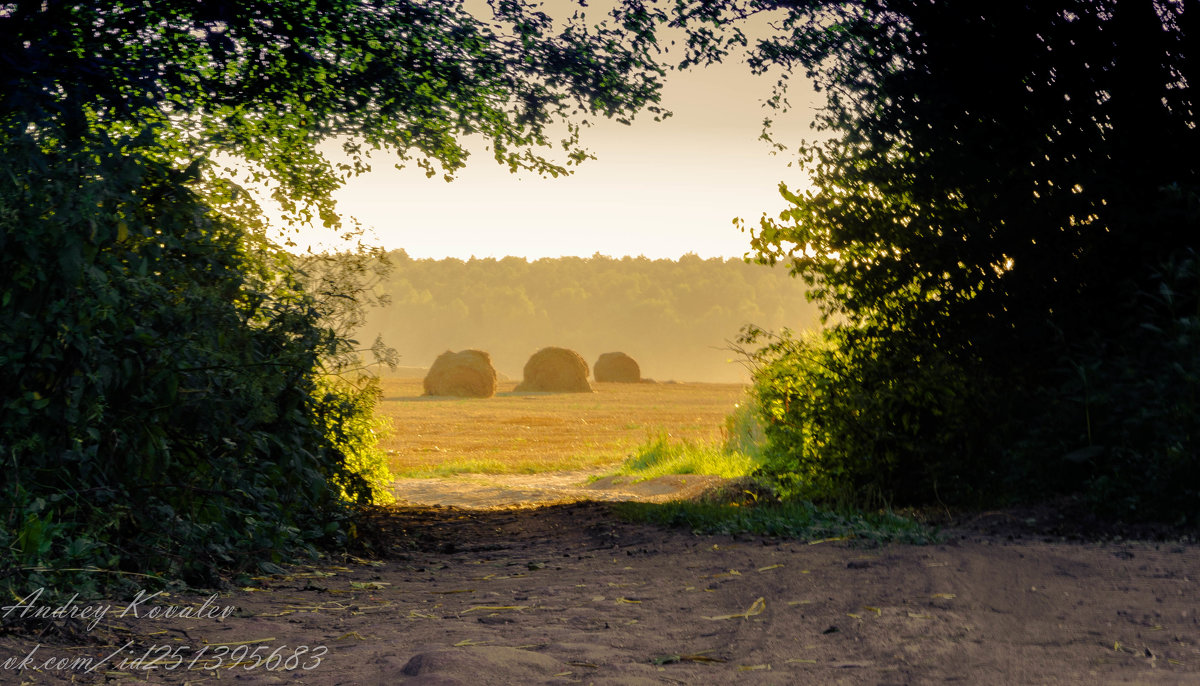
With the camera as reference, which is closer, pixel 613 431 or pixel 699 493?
pixel 699 493

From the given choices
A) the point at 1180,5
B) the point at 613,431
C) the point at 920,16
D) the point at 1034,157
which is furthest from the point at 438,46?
the point at 613,431

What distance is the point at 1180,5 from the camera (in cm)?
791

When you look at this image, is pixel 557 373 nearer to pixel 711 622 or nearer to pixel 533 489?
pixel 533 489

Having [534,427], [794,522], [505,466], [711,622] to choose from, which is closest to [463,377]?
[534,427]

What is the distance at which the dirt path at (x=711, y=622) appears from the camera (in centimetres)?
334

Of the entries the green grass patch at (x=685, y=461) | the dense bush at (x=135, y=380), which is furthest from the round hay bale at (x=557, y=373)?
the dense bush at (x=135, y=380)

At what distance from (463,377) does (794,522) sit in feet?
121

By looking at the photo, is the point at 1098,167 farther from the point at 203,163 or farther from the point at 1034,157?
the point at 203,163

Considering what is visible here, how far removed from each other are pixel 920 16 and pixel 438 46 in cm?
472

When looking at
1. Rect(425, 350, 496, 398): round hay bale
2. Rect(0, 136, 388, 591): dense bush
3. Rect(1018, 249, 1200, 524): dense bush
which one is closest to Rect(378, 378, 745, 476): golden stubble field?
Rect(425, 350, 496, 398): round hay bale

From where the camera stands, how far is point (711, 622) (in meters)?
4.26

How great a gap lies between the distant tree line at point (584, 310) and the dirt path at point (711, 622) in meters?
112

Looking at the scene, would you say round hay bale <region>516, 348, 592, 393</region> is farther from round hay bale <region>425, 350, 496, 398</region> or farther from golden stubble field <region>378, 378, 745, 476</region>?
round hay bale <region>425, 350, 496, 398</region>

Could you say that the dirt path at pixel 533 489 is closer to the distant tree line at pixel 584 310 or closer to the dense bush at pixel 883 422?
the dense bush at pixel 883 422
